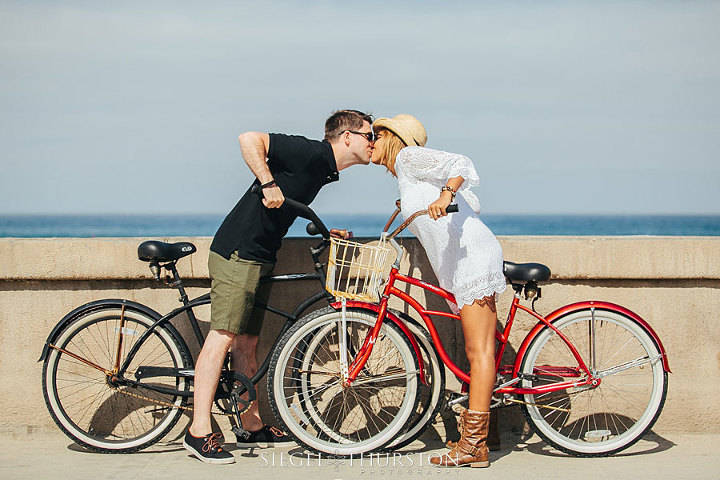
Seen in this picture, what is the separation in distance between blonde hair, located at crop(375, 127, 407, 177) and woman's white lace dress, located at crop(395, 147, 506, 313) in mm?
144

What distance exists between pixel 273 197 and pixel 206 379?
122 cm

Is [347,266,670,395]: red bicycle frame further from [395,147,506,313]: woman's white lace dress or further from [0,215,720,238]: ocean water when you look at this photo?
[0,215,720,238]: ocean water

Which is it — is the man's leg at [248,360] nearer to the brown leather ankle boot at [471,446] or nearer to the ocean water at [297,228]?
the brown leather ankle boot at [471,446]

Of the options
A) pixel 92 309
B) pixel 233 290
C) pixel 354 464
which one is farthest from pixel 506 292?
pixel 92 309

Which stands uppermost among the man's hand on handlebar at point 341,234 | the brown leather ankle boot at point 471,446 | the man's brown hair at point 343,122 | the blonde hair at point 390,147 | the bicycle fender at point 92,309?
the man's brown hair at point 343,122

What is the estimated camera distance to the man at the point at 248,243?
470 cm

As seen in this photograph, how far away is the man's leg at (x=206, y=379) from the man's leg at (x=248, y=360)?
0.27 m

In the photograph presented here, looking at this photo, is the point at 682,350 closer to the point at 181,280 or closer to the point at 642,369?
the point at 642,369

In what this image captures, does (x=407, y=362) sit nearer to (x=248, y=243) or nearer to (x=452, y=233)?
(x=452, y=233)

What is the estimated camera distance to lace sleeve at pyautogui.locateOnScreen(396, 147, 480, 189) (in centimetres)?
439

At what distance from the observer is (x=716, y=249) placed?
207 inches

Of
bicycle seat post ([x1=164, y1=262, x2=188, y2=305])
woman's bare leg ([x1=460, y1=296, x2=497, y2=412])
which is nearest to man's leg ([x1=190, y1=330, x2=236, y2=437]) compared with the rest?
bicycle seat post ([x1=164, y1=262, x2=188, y2=305])

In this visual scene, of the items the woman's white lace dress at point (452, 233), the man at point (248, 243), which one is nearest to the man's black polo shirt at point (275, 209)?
the man at point (248, 243)

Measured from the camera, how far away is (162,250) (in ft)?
15.8
